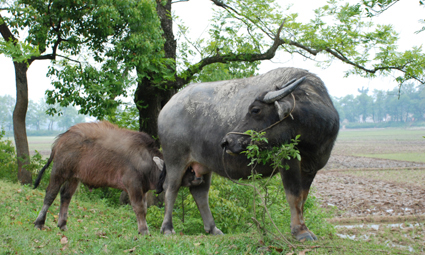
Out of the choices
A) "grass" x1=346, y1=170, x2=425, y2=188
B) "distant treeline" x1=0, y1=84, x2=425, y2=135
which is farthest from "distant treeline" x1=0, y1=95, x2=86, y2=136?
"grass" x1=346, y1=170, x2=425, y2=188

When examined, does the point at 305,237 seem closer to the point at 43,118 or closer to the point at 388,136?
the point at 388,136

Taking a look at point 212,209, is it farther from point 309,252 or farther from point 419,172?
point 419,172

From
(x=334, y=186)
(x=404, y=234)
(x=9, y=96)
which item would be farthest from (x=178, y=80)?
(x=9, y=96)

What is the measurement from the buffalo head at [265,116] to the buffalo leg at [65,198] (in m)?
3.47

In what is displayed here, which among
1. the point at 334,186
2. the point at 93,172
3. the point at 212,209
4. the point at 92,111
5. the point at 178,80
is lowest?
the point at 334,186

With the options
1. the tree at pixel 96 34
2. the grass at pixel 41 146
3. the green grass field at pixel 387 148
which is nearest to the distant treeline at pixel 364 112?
the grass at pixel 41 146

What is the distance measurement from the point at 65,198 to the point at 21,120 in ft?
20.6

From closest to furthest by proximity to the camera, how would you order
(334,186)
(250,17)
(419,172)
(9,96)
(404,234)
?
1. (404,234)
2. (250,17)
3. (334,186)
4. (419,172)
5. (9,96)

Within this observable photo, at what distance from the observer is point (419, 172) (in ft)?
52.1

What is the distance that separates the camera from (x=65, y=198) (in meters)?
6.48

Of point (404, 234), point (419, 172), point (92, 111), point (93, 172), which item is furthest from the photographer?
point (419, 172)

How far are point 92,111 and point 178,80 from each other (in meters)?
2.38

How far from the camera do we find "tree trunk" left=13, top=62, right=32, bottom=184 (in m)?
11.3

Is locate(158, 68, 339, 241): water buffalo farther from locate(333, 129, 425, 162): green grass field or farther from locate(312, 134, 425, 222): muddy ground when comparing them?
locate(333, 129, 425, 162): green grass field
